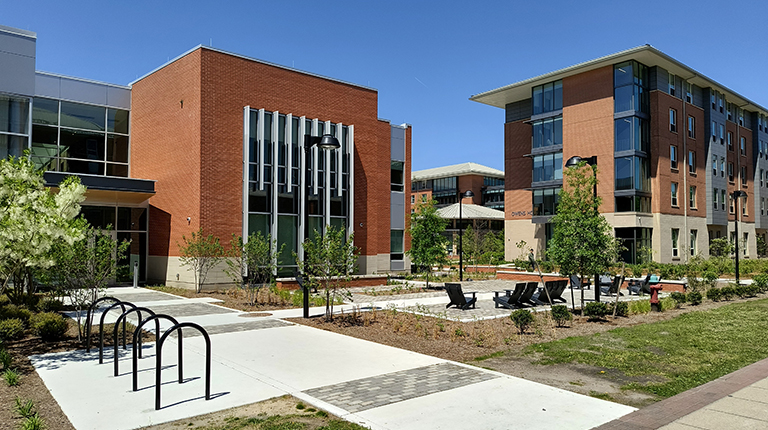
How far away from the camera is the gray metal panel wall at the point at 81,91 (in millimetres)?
25547

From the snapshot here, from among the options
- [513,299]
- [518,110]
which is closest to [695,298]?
[513,299]

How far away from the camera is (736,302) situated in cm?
1961

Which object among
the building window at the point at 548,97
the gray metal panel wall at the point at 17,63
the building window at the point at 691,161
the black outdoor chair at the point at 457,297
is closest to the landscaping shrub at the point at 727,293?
the black outdoor chair at the point at 457,297

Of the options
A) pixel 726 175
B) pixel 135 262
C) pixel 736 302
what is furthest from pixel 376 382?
pixel 726 175

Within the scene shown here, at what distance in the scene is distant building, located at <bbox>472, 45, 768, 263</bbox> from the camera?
1532 inches

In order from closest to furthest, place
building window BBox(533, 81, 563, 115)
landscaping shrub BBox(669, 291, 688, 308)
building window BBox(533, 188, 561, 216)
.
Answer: landscaping shrub BBox(669, 291, 688, 308) → building window BBox(533, 81, 563, 115) → building window BBox(533, 188, 561, 216)

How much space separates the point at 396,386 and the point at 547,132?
130 ft

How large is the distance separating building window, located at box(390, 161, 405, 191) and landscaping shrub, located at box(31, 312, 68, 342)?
2530 cm

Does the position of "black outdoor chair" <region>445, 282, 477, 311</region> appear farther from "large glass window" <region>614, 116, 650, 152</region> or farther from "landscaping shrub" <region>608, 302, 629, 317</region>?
"large glass window" <region>614, 116, 650, 152</region>

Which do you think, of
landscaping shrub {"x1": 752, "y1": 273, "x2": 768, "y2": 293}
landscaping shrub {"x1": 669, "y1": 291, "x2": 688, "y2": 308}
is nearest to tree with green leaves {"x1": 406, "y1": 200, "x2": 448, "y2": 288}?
landscaping shrub {"x1": 669, "y1": 291, "x2": 688, "y2": 308}

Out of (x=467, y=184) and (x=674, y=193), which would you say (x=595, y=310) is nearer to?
(x=674, y=193)

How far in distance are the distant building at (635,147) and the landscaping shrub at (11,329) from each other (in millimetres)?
33004

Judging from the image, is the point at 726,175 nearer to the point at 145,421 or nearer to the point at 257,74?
the point at 257,74

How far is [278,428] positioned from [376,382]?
2.42m
